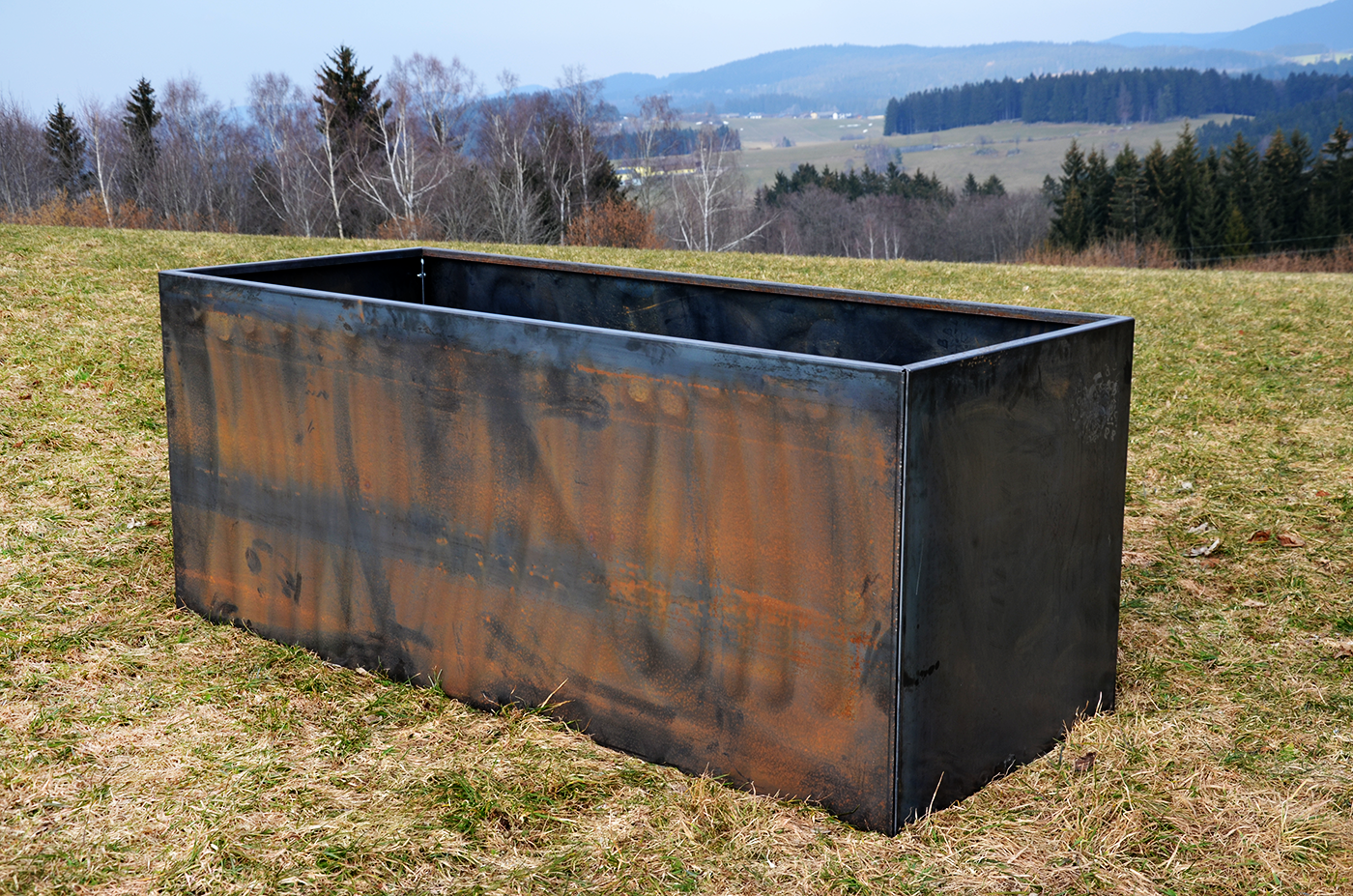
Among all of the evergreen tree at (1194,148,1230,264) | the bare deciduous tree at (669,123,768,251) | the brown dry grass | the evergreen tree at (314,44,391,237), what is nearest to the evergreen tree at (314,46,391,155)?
the evergreen tree at (314,44,391,237)

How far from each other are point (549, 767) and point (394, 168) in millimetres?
42666

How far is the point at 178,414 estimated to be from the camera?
4.44m

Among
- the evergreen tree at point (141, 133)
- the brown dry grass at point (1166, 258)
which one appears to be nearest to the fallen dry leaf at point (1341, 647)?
the brown dry grass at point (1166, 258)

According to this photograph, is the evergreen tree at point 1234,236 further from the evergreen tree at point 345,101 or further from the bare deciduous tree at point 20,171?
the bare deciduous tree at point 20,171

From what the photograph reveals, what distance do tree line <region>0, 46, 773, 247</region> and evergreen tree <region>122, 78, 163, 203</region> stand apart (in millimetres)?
78

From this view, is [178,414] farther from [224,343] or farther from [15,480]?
[15,480]

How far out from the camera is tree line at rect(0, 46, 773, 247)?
44.5 m

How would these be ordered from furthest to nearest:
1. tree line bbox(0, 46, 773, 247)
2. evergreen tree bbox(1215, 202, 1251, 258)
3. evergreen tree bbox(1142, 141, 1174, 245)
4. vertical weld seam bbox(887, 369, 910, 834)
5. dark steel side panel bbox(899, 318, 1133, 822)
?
evergreen tree bbox(1142, 141, 1174, 245) → evergreen tree bbox(1215, 202, 1251, 258) → tree line bbox(0, 46, 773, 247) → dark steel side panel bbox(899, 318, 1133, 822) → vertical weld seam bbox(887, 369, 910, 834)

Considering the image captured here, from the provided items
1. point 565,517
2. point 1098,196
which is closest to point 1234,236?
point 1098,196

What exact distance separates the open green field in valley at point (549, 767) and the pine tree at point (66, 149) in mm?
57327

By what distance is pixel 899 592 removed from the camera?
283 centimetres

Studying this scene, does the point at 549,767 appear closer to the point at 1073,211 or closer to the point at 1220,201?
the point at 1220,201

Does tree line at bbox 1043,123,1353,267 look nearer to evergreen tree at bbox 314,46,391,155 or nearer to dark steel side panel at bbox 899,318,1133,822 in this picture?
evergreen tree at bbox 314,46,391,155

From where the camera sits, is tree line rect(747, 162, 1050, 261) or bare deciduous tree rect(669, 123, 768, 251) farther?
tree line rect(747, 162, 1050, 261)
